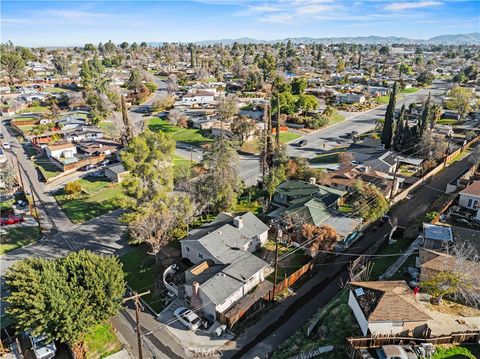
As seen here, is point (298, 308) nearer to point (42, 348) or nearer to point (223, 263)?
point (223, 263)

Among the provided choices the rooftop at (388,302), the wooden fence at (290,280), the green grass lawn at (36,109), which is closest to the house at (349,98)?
the wooden fence at (290,280)

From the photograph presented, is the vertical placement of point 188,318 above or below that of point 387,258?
below

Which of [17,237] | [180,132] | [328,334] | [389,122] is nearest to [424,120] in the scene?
[389,122]

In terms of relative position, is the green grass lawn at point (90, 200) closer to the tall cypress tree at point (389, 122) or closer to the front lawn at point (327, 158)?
the front lawn at point (327, 158)

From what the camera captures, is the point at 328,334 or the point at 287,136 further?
the point at 287,136

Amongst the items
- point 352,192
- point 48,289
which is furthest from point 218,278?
point 352,192

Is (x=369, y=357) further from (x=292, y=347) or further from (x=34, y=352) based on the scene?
(x=34, y=352)
